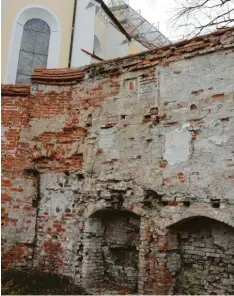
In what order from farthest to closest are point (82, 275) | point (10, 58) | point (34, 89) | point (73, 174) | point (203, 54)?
point (10, 58), point (34, 89), point (73, 174), point (82, 275), point (203, 54)

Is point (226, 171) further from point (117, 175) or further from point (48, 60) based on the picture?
point (48, 60)

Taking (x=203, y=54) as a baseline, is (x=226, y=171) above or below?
below

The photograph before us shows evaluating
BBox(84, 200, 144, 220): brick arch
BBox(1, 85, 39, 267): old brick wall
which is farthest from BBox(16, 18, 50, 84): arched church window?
BBox(84, 200, 144, 220): brick arch

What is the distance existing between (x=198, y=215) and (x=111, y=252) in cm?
193

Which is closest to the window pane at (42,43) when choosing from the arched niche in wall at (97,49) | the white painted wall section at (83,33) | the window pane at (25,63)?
the window pane at (25,63)

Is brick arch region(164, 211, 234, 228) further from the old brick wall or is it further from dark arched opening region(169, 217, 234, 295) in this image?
the old brick wall

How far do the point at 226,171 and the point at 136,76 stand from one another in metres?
2.42

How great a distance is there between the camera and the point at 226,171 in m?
4.46

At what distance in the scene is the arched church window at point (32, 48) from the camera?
37.4 feet

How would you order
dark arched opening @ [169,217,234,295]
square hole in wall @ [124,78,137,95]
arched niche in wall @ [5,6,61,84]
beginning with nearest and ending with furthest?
dark arched opening @ [169,217,234,295] → square hole in wall @ [124,78,137,95] → arched niche in wall @ [5,6,61,84]

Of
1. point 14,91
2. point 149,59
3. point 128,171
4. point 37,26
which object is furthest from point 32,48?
point 128,171

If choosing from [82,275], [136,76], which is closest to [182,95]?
[136,76]

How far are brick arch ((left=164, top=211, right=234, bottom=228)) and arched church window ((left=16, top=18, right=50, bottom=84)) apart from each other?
27.4 ft

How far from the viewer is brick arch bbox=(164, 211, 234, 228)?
14.1ft
